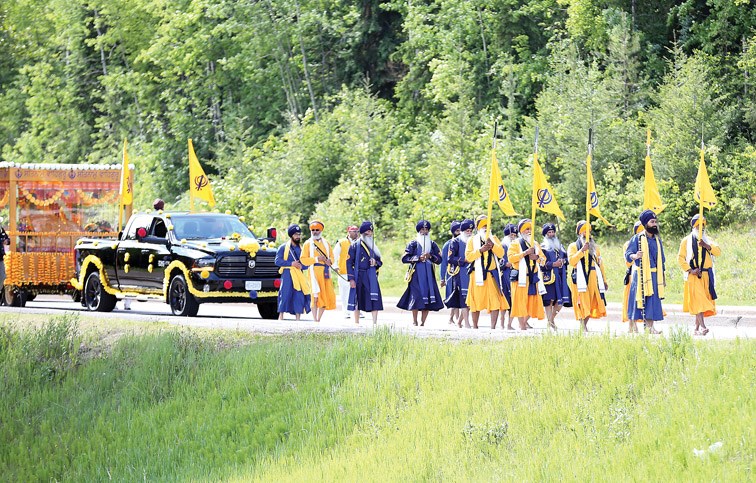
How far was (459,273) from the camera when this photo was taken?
21.0 meters

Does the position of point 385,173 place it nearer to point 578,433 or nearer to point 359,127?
point 359,127

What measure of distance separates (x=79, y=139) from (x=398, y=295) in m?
31.9

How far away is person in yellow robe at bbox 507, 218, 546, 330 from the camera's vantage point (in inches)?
790

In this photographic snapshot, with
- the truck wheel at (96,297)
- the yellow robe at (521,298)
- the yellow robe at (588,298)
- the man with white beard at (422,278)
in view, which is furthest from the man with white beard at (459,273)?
the truck wheel at (96,297)

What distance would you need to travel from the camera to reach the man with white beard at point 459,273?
20828 millimetres

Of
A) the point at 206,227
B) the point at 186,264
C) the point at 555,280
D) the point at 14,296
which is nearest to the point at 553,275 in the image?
the point at 555,280

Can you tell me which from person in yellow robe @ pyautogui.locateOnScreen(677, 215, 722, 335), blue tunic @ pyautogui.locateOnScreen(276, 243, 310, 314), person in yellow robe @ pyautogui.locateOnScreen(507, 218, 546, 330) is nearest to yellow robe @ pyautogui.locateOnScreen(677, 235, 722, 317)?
person in yellow robe @ pyautogui.locateOnScreen(677, 215, 722, 335)

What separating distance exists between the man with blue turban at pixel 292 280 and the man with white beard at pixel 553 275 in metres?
3.96

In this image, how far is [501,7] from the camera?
44375 mm

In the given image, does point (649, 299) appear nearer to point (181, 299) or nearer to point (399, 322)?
point (399, 322)

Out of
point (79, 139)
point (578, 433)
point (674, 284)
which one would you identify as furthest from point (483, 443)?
point (79, 139)

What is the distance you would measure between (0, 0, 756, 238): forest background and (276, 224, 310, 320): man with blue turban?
13.7 meters

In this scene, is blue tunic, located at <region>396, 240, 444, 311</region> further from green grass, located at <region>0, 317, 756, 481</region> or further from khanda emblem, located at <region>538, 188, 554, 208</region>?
green grass, located at <region>0, 317, 756, 481</region>

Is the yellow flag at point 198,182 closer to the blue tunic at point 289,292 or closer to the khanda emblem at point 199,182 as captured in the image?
the khanda emblem at point 199,182
